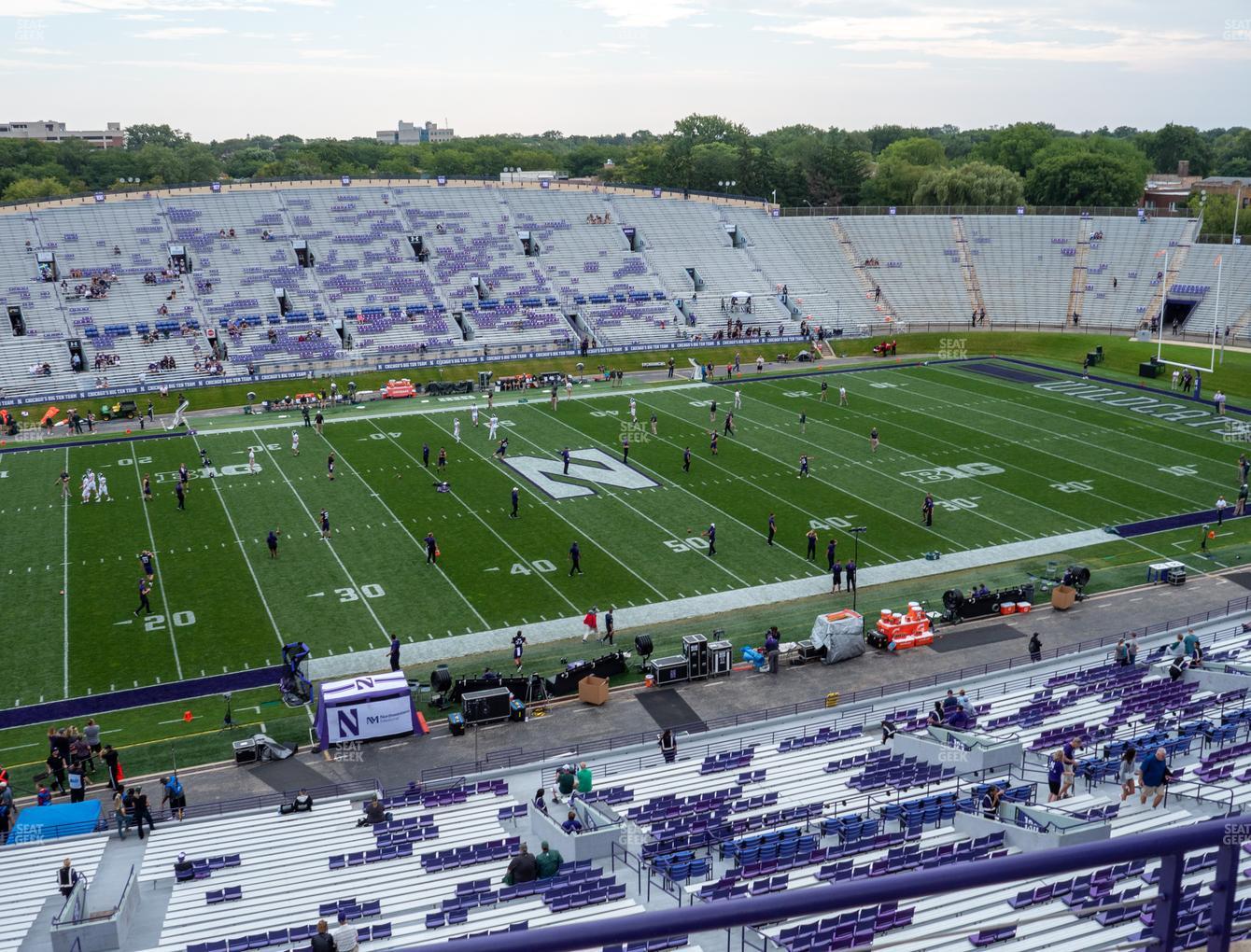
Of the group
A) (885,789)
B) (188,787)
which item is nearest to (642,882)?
(885,789)

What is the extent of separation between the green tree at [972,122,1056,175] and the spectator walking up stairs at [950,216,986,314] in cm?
4895

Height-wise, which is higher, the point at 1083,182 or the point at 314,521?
the point at 1083,182

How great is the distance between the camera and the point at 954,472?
151ft

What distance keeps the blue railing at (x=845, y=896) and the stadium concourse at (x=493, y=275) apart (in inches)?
2584

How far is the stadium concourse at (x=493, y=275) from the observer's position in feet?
228

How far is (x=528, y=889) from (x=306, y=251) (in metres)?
70.3

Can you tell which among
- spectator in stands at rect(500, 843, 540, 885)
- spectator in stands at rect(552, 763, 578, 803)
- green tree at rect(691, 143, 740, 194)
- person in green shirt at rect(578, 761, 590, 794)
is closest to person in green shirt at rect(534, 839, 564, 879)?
spectator in stands at rect(500, 843, 540, 885)

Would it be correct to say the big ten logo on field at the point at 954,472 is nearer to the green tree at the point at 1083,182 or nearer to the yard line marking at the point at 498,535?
the yard line marking at the point at 498,535

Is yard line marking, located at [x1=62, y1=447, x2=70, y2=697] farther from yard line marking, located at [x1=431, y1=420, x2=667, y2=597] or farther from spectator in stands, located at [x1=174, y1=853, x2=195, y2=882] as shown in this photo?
yard line marking, located at [x1=431, y1=420, x2=667, y2=597]

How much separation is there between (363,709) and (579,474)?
21.2 metres

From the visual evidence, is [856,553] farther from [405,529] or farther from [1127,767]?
[1127,767]

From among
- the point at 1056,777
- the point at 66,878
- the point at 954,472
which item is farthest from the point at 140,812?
the point at 954,472

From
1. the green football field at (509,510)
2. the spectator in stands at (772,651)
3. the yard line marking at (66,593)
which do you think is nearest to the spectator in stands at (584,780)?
the spectator in stands at (772,651)

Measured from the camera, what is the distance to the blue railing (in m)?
3.01
